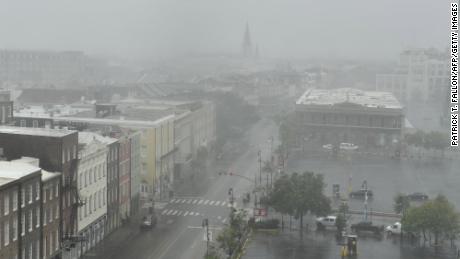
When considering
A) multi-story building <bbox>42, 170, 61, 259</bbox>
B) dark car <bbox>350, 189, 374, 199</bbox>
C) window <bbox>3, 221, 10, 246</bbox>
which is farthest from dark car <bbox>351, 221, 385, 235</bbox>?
window <bbox>3, 221, 10, 246</bbox>

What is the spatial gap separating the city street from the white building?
11.1 inches

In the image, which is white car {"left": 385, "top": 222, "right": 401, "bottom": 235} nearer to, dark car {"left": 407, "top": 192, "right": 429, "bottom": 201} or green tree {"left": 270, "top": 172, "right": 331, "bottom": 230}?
green tree {"left": 270, "top": 172, "right": 331, "bottom": 230}

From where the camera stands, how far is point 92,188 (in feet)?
43.4

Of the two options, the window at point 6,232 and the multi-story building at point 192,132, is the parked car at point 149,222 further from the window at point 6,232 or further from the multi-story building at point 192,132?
the multi-story building at point 192,132

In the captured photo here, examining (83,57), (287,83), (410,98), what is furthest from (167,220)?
(83,57)

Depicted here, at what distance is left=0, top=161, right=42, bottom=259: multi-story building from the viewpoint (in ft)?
32.0

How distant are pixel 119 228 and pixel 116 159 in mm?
1173

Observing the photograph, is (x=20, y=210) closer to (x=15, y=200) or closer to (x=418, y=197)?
(x=15, y=200)

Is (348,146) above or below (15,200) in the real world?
below

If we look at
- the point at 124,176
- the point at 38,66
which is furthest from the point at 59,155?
the point at 38,66

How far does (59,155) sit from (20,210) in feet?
5.49

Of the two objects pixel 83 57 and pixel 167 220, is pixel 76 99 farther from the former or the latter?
pixel 83 57

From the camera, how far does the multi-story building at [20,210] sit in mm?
9766

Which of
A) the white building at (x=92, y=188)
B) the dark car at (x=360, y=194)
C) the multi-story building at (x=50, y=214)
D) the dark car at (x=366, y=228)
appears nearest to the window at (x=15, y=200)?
the multi-story building at (x=50, y=214)
